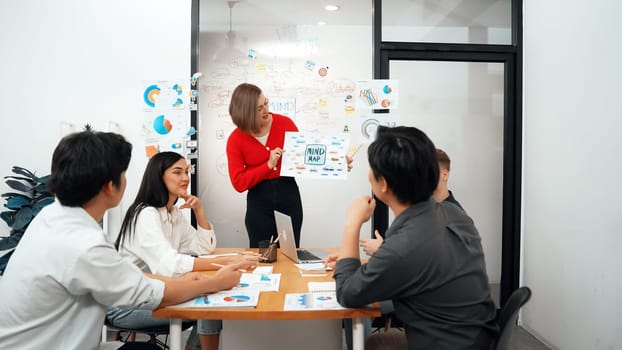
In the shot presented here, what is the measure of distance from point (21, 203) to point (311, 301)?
8.06 ft

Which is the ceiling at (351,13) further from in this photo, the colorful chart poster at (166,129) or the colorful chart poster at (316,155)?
the colorful chart poster at (316,155)

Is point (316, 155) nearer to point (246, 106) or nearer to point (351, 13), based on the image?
point (246, 106)

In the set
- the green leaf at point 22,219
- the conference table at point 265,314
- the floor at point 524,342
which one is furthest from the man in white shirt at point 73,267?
the floor at point 524,342

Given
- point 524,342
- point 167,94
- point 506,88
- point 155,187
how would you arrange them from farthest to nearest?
point 506,88 → point 167,94 → point 524,342 → point 155,187

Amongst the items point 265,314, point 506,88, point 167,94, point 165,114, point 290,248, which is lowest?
point 265,314

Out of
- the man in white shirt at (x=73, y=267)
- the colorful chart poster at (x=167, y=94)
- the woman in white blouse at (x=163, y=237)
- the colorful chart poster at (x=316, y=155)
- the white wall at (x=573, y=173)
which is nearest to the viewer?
the man in white shirt at (x=73, y=267)

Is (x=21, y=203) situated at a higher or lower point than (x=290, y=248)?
higher

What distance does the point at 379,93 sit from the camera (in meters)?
3.45

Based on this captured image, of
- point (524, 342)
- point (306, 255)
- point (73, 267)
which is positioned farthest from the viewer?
point (524, 342)

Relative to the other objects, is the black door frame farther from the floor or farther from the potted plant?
the potted plant

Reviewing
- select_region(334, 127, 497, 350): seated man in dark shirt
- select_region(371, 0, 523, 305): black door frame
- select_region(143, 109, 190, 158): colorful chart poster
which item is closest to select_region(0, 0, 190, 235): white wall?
select_region(143, 109, 190, 158): colorful chart poster

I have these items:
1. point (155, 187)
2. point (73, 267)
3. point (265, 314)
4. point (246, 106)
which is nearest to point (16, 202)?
point (155, 187)

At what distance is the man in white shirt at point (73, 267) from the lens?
1.26m

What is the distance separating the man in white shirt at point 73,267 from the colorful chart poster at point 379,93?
2.29 metres
